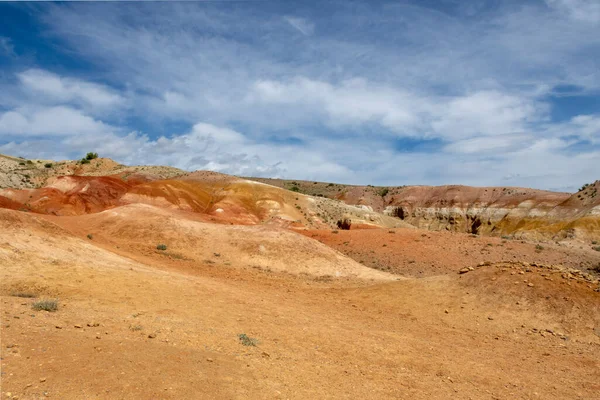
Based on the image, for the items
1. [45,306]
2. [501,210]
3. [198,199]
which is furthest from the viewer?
[501,210]

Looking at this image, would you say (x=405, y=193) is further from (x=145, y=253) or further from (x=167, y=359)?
(x=167, y=359)

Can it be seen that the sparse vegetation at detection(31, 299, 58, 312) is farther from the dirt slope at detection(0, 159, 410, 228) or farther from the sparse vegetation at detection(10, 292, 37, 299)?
the dirt slope at detection(0, 159, 410, 228)

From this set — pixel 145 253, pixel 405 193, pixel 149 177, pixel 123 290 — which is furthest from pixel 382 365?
pixel 405 193

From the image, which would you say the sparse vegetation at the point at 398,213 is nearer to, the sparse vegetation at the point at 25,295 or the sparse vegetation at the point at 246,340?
the sparse vegetation at the point at 246,340

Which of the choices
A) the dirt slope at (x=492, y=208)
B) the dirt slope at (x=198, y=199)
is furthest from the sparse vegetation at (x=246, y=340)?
Answer: the dirt slope at (x=492, y=208)

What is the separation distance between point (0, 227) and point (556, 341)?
20277 millimetres

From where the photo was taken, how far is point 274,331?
36.7 feet

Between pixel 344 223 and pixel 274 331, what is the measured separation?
45.3 meters

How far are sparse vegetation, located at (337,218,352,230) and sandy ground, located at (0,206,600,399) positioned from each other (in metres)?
31.9

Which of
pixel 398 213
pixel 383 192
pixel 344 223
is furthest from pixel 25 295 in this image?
pixel 383 192

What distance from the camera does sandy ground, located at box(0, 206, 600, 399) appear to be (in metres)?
6.98

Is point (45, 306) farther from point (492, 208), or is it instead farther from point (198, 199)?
point (492, 208)

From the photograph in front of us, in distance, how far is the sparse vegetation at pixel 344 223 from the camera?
5506cm

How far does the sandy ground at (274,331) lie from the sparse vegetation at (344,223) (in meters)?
31.9
